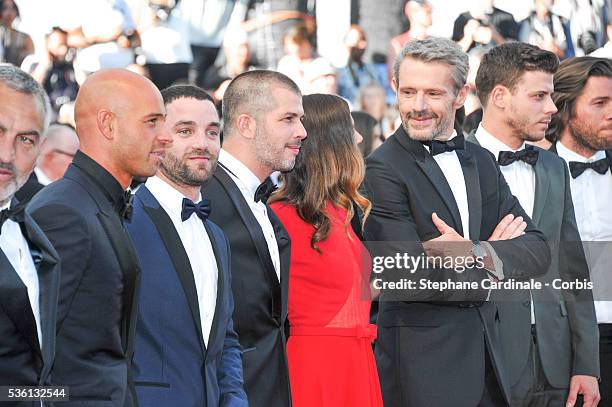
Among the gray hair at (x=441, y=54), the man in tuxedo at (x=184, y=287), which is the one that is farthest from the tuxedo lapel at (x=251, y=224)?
the gray hair at (x=441, y=54)

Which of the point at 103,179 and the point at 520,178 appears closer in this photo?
the point at 103,179

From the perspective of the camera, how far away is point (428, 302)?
459 centimetres

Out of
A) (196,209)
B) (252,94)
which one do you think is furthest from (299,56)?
(196,209)

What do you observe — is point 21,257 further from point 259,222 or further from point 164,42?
point 164,42

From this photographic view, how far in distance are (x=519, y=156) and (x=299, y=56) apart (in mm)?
5073

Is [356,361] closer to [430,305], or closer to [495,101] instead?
[430,305]

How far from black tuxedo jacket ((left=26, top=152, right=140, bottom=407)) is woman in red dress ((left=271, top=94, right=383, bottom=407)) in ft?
4.04

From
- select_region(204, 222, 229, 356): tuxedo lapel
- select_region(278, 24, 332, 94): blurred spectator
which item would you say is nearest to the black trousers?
select_region(204, 222, 229, 356): tuxedo lapel

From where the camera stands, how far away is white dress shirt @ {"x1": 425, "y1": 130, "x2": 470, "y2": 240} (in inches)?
185

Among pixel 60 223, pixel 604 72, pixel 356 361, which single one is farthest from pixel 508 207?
pixel 60 223

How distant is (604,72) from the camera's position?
6.11 m

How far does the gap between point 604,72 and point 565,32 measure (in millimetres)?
3932

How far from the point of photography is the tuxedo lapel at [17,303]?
301 cm

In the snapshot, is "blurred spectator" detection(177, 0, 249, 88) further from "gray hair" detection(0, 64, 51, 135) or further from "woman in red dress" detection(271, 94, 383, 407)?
"gray hair" detection(0, 64, 51, 135)
